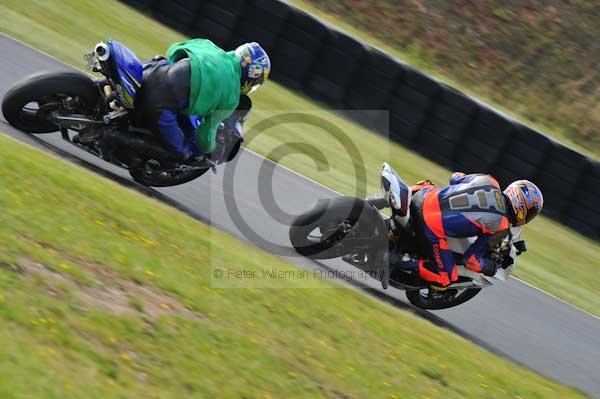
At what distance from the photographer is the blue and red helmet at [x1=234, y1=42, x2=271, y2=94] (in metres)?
8.62

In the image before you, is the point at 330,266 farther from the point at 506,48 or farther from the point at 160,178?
the point at 506,48

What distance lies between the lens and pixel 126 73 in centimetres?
825

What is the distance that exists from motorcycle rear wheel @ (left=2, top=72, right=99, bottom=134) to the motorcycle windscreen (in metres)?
0.33

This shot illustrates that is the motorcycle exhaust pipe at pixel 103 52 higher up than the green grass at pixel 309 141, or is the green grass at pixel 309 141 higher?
the motorcycle exhaust pipe at pixel 103 52

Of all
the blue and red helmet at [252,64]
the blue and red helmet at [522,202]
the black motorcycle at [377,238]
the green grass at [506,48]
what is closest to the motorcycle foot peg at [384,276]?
the black motorcycle at [377,238]

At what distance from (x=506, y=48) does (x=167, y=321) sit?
14.9 m

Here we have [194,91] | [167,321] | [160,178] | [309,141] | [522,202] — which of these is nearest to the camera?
[167,321]

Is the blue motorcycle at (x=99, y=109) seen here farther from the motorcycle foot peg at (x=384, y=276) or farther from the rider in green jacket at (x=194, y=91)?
the motorcycle foot peg at (x=384, y=276)

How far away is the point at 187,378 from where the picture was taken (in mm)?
5359

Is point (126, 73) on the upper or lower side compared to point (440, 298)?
upper

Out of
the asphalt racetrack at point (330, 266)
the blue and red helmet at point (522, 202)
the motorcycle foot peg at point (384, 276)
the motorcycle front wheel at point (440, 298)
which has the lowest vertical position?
the asphalt racetrack at point (330, 266)

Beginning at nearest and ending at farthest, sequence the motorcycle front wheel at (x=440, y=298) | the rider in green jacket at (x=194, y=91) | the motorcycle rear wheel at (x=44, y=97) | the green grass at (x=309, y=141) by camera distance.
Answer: the motorcycle rear wheel at (x=44, y=97)
the rider in green jacket at (x=194, y=91)
the motorcycle front wheel at (x=440, y=298)
the green grass at (x=309, y=141)

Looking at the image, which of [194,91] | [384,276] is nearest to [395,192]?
[384,276]

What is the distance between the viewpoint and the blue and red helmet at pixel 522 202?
8.75m
